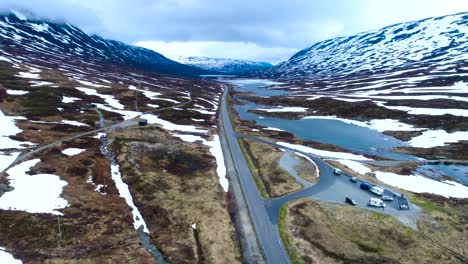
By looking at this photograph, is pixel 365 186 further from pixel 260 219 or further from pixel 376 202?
pixel 260 219

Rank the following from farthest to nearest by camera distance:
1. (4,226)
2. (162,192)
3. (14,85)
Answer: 1. (14,85)
2. (162,192)
3. (4,226)

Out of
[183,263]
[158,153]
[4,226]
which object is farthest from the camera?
[158,153]

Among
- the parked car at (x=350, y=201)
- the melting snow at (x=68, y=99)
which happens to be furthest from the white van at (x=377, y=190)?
the melting snow at (x=68, y=99)

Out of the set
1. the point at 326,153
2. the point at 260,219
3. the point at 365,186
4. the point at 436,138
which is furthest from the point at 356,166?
the point at 436,138

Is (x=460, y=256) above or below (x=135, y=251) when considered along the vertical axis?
above

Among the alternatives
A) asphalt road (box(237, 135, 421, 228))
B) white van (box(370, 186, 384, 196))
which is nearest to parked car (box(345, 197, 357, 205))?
asphalt road (box(237, 135, 421, 228))

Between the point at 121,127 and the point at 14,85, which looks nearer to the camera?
the point at 121,127

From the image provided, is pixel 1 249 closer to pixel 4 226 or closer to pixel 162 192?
pixel 4 226

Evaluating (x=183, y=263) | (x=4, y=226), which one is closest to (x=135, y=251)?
(x=183, y=263)
